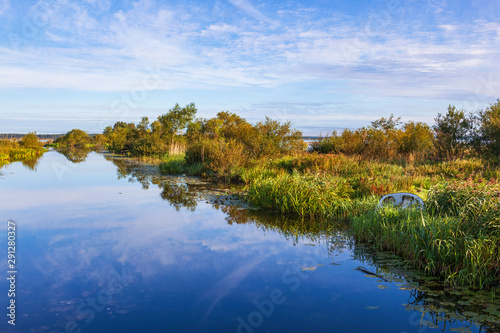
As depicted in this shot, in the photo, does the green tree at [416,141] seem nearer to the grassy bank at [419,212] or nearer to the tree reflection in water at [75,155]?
the grassy bank at [419,212]

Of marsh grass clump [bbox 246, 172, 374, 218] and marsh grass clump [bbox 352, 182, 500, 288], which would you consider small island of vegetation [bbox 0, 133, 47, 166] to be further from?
marsh grass clump [bbox 352, 182, 500, 288]

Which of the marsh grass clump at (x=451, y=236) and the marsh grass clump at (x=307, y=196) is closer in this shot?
the marsh grass clump at (x=451, y=236)

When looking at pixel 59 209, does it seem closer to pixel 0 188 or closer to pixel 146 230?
pixel 146 230

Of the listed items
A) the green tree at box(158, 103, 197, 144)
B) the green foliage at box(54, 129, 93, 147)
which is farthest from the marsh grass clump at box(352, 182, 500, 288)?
the green foliage at box(54, 129, 93, 147)

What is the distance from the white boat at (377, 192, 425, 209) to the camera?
8.37 m

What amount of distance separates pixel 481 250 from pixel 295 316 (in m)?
3.18

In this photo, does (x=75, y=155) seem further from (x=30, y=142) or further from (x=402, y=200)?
(x=402, y=200)

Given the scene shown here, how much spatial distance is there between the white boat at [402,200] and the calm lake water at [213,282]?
176 cm

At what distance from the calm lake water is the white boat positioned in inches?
69.1

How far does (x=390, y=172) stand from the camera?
13.4m

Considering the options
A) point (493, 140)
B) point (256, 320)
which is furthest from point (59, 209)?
point (493, 140)

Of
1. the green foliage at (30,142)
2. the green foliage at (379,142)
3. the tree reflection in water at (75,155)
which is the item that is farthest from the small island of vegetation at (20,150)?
the green foliage at (379,142)

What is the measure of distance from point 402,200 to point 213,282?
576cm

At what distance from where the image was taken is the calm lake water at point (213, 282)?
4.19 m
